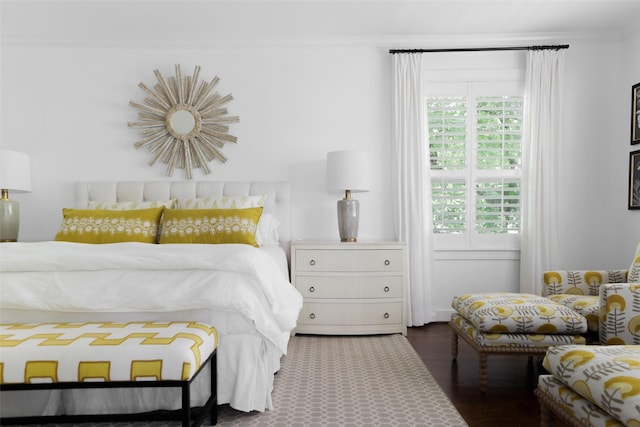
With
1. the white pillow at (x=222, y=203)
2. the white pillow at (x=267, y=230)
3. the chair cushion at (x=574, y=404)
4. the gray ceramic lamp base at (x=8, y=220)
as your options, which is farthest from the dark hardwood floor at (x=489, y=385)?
the gray ceramic lamp base at (x=8, y=220)

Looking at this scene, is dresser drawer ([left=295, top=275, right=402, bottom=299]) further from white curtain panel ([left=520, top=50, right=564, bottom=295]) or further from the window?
white curtain panel ([left=520, top=50, right=564, bottom=295])

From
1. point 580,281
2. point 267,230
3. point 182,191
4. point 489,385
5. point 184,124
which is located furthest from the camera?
point 184,124

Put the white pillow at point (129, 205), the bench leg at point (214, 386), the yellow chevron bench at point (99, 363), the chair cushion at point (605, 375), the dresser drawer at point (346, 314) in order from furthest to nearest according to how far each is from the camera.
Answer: the white pillow at point (129, 205) → the dresser drawer at point (346, 314) → the bench leg at point (214, 386) → the yellow chevron bench at point (99, 363) → the chair cushion at point (605, 375)

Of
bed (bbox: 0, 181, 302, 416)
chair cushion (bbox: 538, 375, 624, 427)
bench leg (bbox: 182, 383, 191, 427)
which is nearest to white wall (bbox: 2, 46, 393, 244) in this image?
bed (bbox: 0, 181, 302, 416)

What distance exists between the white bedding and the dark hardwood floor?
3.38ft

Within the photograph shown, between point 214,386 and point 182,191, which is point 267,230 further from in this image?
point 214,386

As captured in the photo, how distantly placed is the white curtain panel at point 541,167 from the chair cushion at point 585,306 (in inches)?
41.5

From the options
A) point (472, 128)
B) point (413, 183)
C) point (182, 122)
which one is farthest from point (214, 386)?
point (472, 128)

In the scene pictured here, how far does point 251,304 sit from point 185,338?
0.39 meters

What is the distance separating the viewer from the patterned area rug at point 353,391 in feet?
6.46

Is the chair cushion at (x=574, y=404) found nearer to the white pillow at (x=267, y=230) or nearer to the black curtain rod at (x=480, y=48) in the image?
the white pillow at (x=267, y=230)

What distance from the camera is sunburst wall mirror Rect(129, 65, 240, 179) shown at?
3.97 metres

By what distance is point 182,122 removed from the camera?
400 cm

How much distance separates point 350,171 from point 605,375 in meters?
2.49
